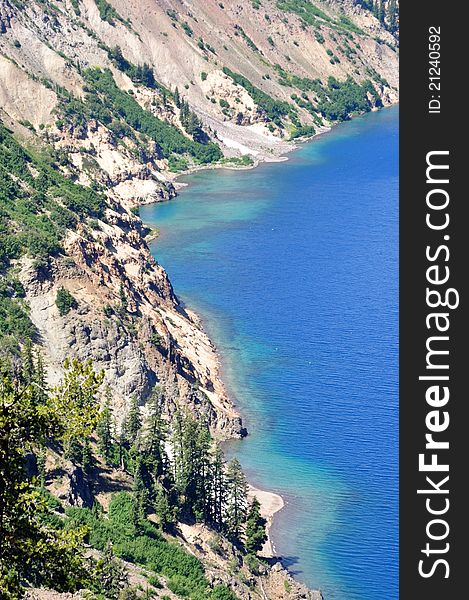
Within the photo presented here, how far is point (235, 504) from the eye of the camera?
6444cm

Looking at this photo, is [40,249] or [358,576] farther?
[40,249]

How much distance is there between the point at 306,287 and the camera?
369 ft

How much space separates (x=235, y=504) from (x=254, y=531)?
2.15m

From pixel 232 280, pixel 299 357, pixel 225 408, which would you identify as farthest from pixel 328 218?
pixel 225 408

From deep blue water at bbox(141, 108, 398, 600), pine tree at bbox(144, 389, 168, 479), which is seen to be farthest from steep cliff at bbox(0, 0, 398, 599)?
deep blue water at bbox(141, 108, 398, 600)

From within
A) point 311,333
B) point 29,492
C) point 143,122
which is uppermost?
point 143,122

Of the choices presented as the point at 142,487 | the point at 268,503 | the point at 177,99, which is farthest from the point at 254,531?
the point at 177,99

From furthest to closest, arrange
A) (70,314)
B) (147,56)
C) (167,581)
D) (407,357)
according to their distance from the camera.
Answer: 1. (147,56)
2. (70,314)
3. (167,581)
4. (407,357)

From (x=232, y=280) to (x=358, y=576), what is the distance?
188 ft

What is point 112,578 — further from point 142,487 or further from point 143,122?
point 143,122

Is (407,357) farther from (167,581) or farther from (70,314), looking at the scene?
(70,314)

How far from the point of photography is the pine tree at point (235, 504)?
64.2m

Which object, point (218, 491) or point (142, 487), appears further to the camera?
point (218, 491)

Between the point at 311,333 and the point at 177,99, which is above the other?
the point at 177,99
